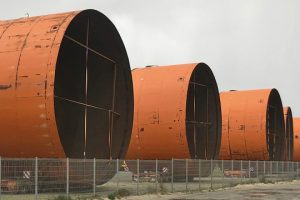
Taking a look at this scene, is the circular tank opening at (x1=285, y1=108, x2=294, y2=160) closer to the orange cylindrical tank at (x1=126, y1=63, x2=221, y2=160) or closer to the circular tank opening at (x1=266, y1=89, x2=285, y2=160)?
the circular tank opening at (x1=266, y1=89, x2=285, y2=160)

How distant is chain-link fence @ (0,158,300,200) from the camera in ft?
48.7

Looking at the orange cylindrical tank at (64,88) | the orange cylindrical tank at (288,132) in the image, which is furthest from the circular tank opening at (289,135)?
the orange cylindrical tank at (64,88)

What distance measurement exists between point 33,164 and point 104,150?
6.52 metres

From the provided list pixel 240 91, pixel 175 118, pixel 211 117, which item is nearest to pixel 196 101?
pixel 211 117

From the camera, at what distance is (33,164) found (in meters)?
15.1

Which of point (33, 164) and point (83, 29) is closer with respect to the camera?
point (33, 164)

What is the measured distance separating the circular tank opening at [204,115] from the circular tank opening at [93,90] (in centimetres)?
839

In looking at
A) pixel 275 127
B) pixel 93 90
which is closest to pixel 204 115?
pixel 93 90

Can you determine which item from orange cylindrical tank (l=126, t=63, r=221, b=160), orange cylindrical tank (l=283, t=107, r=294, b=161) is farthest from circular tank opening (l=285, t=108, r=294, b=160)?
orange cylindrical tank (l=126, t=63, r=221, b=160)

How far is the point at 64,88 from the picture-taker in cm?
1922

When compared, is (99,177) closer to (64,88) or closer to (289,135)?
(64,88)

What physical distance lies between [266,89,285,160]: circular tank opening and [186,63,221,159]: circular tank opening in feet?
35.8

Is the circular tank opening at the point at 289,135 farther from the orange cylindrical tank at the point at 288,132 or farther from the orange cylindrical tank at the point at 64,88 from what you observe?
the orange cylindrical tank at the point at 64,88

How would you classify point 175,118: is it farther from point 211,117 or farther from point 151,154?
point 211,117
